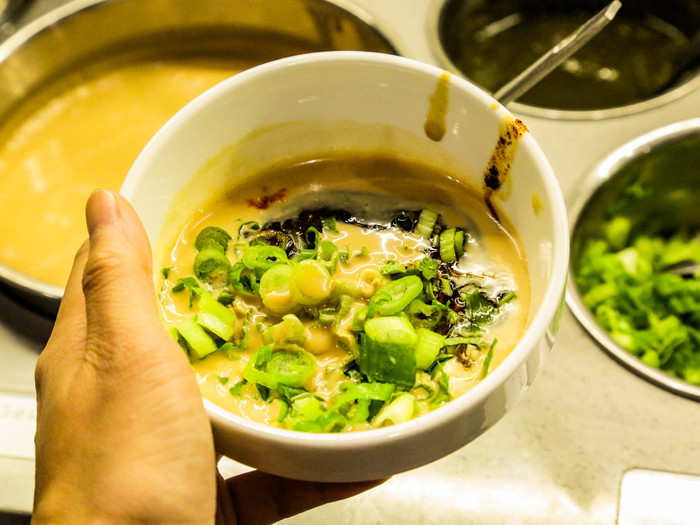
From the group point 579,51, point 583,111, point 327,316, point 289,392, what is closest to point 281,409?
point 289,392

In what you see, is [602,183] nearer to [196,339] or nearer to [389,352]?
[389,352]

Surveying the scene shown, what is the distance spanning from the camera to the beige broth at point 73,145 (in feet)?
5.19

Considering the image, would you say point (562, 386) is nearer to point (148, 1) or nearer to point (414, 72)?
point (414, 72)

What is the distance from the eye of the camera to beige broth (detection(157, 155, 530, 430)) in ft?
2.58

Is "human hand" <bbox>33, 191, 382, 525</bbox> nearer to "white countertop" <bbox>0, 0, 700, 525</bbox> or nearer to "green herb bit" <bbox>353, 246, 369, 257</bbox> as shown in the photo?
"green herb bit" <bbox>353, 246, 369, 257</bbox>

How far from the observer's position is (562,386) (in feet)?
4.25

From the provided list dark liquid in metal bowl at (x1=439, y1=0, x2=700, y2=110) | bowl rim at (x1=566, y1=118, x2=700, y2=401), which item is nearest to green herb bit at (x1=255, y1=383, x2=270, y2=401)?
bowl rim at (x1=566, y1=118, x2=700, y2=401)

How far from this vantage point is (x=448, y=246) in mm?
893

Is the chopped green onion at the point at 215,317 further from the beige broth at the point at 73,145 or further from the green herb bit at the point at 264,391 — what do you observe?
the beige broth at the point at 73,145

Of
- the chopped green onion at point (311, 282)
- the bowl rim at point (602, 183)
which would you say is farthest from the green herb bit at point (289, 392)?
the bowl rim at point (602, 183)

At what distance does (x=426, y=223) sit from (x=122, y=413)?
46cm

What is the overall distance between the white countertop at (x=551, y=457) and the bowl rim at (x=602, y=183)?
0.02 meters

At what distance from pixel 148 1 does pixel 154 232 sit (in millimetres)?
1273

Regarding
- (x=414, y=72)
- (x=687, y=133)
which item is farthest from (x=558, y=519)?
(x=687, y=133)
